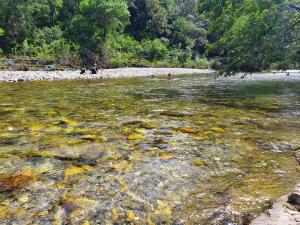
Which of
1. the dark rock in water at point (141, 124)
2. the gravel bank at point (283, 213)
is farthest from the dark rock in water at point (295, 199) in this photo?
the dark rock in water at point (141, 124)

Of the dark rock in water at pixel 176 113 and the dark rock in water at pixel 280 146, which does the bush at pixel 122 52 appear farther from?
the dark rock in water at pixel 280 146

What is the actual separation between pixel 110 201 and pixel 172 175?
4.27ft

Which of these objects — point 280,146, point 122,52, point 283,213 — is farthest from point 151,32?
point 283,213

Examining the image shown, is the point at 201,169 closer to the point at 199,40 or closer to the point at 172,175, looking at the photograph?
the point at 172,175

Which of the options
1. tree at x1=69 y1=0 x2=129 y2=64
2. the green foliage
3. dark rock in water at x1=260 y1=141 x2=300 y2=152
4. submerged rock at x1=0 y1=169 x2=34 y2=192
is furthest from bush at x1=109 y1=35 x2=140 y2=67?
submerged rock at x1=0 y1=169 x2=34 y2=192

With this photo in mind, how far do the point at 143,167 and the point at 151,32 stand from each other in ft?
216

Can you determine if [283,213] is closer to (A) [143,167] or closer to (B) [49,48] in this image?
(A) [143,167]

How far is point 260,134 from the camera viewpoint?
24.6 feet

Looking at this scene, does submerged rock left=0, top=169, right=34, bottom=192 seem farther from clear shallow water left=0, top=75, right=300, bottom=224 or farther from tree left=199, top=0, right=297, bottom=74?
tree left=199, top=0, right=297, bottom=74

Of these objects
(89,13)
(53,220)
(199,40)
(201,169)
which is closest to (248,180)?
(201,169)

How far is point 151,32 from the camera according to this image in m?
68.3

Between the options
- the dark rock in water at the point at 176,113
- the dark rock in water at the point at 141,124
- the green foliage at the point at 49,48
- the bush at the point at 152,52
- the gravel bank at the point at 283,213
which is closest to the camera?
the gravel bank at the point at 283,213

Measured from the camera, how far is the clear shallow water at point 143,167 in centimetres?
387

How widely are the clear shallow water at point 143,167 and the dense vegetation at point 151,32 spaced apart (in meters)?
7.01
